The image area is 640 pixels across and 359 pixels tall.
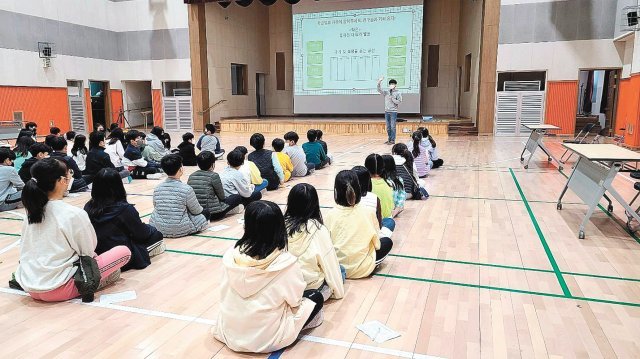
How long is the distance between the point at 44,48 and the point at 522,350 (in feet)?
53.9

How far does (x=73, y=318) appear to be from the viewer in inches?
104

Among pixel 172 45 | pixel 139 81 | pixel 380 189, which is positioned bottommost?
pixel 380 189

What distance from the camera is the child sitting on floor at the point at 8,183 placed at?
5.23m

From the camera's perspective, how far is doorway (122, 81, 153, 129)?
17922 mm

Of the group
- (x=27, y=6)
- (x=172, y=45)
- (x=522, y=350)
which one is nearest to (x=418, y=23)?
(x=172, y=45)

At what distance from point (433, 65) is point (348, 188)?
49.2 feet

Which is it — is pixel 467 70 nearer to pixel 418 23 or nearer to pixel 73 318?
pixel 418 23

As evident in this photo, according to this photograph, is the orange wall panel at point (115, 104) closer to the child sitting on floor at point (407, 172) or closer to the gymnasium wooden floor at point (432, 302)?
the gymnasium wooden floor at point (432, 302)

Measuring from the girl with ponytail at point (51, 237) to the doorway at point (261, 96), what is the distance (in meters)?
16.9

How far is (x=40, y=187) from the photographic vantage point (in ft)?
8.66

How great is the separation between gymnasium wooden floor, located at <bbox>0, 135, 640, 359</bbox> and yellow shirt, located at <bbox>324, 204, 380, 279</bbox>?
119 mm

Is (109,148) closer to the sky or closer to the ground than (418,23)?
closer to the ground

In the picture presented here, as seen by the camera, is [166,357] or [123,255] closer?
[166,357]

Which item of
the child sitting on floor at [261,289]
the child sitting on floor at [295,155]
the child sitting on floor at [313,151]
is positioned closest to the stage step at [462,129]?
the child sitting on floor at [313,151]
